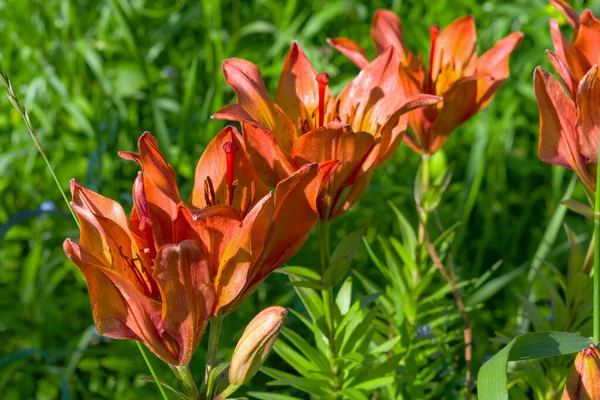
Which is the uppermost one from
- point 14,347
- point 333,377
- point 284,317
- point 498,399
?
point 284,317

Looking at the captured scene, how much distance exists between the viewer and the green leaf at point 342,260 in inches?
35.9

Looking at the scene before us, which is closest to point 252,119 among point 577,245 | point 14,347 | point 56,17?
point 577,245

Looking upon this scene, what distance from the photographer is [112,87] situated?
2.00 meters

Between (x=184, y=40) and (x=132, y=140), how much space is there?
1.86ft

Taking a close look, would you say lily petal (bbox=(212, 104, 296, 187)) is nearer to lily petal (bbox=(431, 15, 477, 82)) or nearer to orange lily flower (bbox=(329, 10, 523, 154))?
orange lily flower (bbox=(329, 10, 523, 154))

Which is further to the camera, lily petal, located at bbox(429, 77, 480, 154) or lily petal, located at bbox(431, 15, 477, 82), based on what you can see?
lily petal, located at bbox(431, 15, 477, 82)

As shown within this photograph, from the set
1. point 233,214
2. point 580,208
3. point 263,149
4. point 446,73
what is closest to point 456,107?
point 446,73

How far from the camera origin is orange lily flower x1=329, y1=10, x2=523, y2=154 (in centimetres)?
109

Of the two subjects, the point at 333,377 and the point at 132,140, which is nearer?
the point at 333,377

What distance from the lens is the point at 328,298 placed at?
95 centimetres

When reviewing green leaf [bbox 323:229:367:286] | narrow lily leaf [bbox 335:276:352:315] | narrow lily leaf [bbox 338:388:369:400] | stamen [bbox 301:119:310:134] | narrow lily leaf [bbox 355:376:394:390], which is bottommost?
narrow lily leaf [bbox 355:376:394:390]

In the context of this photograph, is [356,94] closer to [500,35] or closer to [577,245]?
[577,245]

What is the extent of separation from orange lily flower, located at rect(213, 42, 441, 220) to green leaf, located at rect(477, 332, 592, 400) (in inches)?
9.8

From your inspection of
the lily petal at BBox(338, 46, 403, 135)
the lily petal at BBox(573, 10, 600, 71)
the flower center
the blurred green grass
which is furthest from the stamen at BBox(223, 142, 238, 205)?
the blurred green grass
